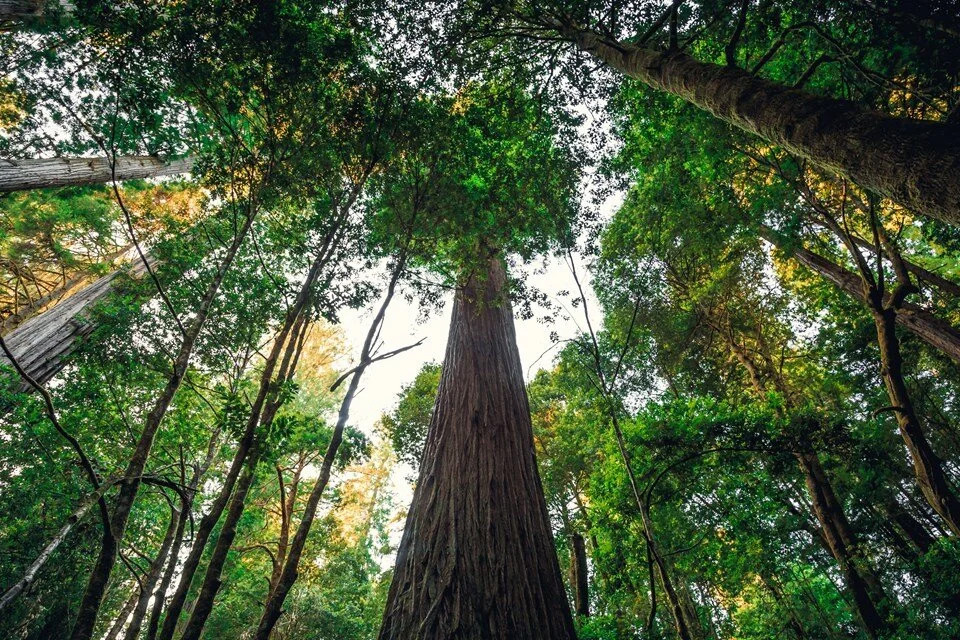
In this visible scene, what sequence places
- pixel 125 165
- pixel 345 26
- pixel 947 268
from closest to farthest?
pixel 345 26
pixel 125 165
pixel 947 268

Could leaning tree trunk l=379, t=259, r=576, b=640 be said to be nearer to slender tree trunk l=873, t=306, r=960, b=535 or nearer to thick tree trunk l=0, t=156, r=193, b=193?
slender tree trunk l=873, t=306, r=960, b=535

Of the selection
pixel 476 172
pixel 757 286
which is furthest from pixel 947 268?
pixel 476 172

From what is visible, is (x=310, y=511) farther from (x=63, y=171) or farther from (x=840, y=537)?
(x=63, y=171)

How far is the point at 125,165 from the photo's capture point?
786 centimetres

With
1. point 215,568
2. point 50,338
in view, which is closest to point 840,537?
point 215,568

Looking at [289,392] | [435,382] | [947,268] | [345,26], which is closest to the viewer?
[289,392]

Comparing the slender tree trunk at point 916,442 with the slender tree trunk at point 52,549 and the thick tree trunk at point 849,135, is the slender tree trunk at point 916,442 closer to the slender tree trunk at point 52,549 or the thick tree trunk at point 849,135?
the thick tree trunk at point 849,135

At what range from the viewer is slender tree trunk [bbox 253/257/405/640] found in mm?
1751

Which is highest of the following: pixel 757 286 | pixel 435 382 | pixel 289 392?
pixel 757 286

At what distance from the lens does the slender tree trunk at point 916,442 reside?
10.9ft

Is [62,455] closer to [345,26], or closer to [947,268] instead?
[345,26]

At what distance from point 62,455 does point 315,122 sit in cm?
627

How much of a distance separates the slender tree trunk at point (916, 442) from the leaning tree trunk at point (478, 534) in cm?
368

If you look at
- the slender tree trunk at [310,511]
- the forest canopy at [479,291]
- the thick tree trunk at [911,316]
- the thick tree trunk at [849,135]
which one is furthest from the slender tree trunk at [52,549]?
the thick tree trunk at [911,316]
